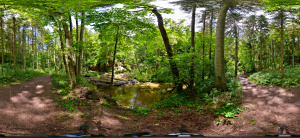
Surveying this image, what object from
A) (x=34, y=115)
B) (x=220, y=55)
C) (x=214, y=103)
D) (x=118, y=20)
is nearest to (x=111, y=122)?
(x=34, y=115)

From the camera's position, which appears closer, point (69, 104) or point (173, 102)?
point (69, 104)

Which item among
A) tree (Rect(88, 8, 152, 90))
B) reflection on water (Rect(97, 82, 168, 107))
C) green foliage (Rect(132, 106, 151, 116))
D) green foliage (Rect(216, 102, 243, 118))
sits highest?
tree (Rect(88, 8, 152, 90))

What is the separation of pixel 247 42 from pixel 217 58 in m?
13.6

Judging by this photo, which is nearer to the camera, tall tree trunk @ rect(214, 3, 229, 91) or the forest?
the forest

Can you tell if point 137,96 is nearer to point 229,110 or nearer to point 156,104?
point 156,104

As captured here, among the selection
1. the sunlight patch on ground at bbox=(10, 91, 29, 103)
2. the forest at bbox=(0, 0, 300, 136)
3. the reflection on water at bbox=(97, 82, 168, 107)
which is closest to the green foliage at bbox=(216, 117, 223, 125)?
the forest at bbox=(0, 0, 300, 136)

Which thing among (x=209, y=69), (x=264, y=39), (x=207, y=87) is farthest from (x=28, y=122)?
(x=264, y=39)

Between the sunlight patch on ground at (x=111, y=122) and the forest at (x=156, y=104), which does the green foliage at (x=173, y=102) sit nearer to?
the forest at (x=156, y=104)

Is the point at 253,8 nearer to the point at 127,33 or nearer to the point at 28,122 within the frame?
the point at 127,33

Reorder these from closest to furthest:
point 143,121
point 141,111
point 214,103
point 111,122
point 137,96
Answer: point 111,122 → point 143,121 → point 214,103 → point 141,111 → point 137,96

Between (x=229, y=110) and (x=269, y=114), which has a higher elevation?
(x=269, y=114)

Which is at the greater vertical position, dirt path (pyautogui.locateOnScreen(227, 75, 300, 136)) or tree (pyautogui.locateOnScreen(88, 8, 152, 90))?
tree (pyautogui.locateOnScreen(88, 8, 152, 90))

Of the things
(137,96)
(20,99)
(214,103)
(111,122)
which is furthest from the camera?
(137,96)

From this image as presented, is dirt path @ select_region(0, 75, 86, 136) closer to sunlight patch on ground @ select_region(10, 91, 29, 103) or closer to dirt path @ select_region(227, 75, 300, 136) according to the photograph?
sunlight patch on ground @ select_region(10, 91, 29, 103)
